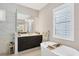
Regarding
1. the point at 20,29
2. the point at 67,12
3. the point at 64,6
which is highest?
the point at 64,6

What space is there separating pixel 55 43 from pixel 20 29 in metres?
1.01

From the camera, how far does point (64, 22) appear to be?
242 centimetres

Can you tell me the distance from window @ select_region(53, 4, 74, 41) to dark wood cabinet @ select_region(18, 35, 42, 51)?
1.62ft

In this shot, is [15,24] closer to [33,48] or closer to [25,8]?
[25,8]

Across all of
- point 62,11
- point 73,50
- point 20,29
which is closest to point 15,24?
point 20,29

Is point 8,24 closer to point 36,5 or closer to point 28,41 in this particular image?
point 28,41

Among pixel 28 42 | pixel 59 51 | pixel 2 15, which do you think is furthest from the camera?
pixel 28 42

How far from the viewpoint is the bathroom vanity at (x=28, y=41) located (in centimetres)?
245

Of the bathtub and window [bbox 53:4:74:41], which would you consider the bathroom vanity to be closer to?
the bathtub

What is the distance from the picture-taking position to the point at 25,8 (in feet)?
7.54

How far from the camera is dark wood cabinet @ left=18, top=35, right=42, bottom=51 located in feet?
8.05

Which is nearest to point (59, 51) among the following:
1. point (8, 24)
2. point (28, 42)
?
point (28, 42)

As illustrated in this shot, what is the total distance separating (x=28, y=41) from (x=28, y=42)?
29mm

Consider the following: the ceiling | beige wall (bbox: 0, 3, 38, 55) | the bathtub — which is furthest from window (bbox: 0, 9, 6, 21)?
the bathtub
